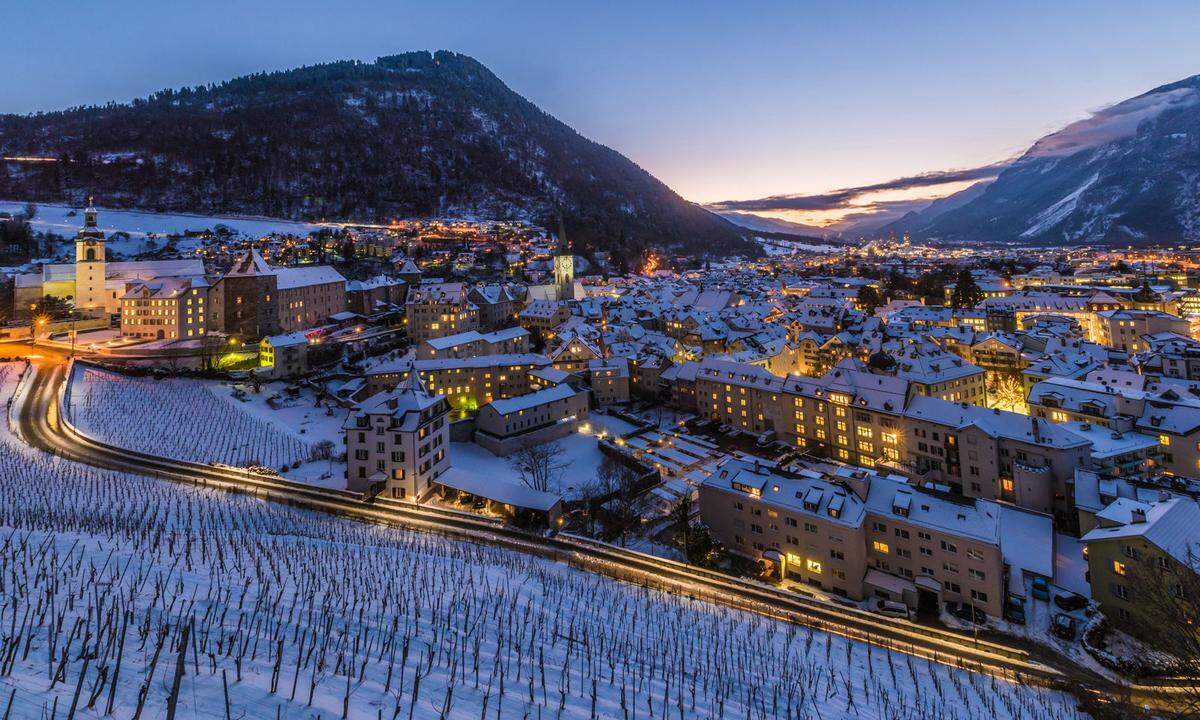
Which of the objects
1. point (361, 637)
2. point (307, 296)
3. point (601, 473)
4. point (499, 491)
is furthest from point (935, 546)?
point (307, 296)

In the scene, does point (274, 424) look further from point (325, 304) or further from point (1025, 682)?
point (1025, 682)

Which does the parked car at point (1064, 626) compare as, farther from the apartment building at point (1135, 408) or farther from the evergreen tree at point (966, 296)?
the evergreen tree at point (966, 296)

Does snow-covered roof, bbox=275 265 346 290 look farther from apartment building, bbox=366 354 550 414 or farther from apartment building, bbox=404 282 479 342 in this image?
apartment building, bbox=366 354 550 414

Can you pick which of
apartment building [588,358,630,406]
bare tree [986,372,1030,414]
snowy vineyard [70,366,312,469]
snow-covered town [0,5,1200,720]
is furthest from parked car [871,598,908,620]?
snowy vineyard [70,366,312,469]

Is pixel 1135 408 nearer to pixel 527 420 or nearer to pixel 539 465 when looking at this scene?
pixel 539 465

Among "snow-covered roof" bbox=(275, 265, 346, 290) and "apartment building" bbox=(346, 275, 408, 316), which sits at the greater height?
"snow-covered roof" bbox=(275, 265, 346, 290)
